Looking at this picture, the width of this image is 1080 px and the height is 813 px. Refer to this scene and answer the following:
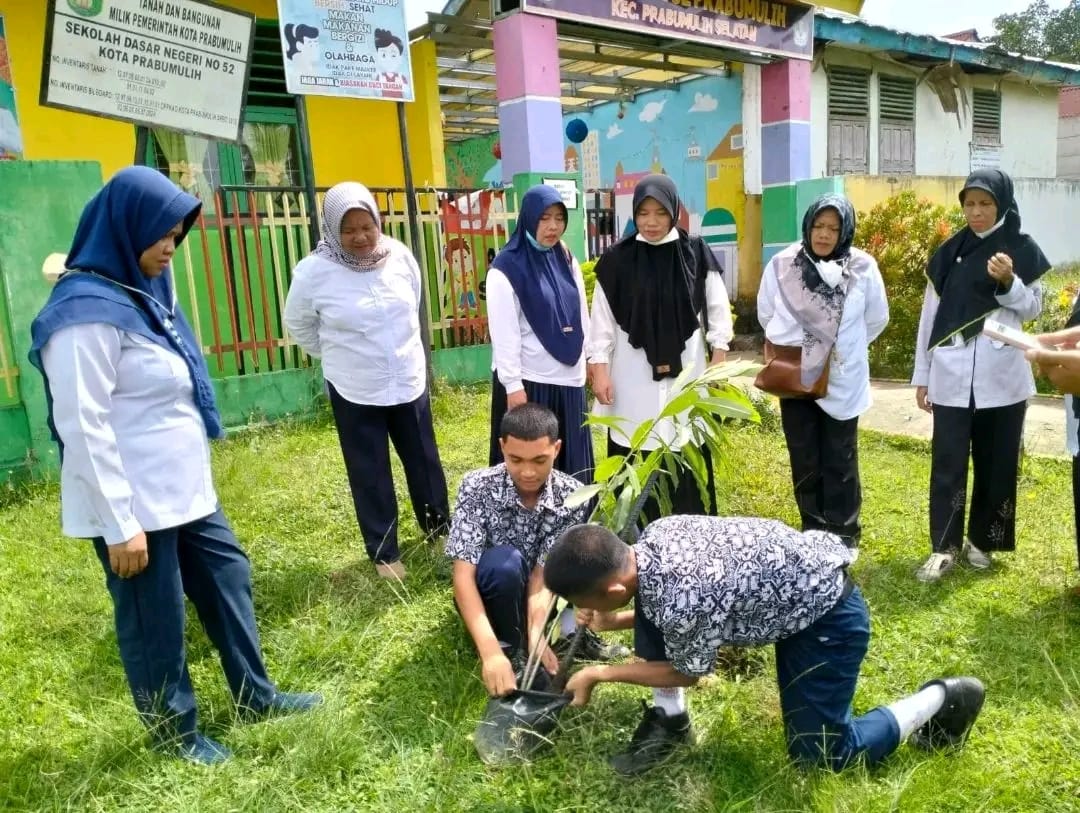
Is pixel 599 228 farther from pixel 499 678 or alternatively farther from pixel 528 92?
pixel 499 678

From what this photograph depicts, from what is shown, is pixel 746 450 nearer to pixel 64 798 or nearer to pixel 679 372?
pixel 679 372

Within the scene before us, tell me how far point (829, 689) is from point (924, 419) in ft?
13.8

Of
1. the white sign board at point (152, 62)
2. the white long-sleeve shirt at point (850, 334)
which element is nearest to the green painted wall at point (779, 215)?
the white long-sleeve shirt at point (850, 334)

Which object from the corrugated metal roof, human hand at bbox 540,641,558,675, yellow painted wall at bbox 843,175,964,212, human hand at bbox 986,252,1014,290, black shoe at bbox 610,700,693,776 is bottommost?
black shoe at bbox 610,700,693,776

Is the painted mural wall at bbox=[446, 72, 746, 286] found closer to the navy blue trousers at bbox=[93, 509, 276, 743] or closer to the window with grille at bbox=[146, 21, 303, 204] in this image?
the window with grille at bbox=[146, 21, 303, 204]

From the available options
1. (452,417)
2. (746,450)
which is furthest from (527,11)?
(746,450)

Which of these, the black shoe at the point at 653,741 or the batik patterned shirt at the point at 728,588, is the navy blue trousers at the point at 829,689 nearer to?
the batik patterned shirt at the point at 728,588

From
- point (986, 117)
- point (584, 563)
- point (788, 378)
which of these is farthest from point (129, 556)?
point (986, 117)

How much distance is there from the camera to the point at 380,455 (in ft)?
11.1

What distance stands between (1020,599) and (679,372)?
1586 mm

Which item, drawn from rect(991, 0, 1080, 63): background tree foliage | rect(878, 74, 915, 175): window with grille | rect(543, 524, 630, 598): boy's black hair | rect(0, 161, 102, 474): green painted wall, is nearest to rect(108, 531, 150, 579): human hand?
rect(543, 524, 630, 598): boy's black hair

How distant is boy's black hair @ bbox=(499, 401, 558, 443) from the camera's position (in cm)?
252

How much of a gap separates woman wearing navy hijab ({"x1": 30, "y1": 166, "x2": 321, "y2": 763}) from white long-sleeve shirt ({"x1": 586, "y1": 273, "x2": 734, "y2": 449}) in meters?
1.70

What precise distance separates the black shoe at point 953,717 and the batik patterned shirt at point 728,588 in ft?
1.72
